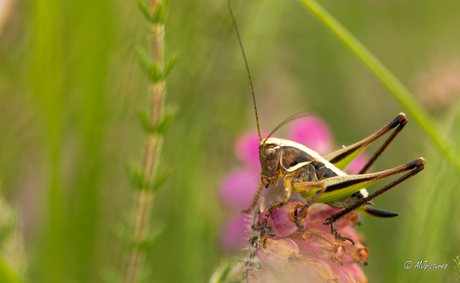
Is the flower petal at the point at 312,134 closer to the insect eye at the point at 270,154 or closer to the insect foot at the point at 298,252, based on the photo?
the insect eye at the point at 270,154

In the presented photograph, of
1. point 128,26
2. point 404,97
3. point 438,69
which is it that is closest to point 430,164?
point 404,97

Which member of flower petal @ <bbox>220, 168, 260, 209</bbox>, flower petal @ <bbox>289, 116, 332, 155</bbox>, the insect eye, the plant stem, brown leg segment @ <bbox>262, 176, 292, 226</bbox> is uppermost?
the plant stem

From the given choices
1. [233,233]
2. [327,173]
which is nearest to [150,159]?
[327,173]

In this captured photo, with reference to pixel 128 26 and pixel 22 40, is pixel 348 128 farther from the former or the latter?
pixel 22 40

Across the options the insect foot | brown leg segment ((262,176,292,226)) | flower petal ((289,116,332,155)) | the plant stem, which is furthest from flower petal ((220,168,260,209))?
the plant stem

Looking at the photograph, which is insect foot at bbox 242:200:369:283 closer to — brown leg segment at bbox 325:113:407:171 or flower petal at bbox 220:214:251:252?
brown leg segment at bbox 325:113:407:171

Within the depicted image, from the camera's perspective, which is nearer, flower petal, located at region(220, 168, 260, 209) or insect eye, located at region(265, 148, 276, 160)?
insect eye, located at region(265, 148, 276, 160)
